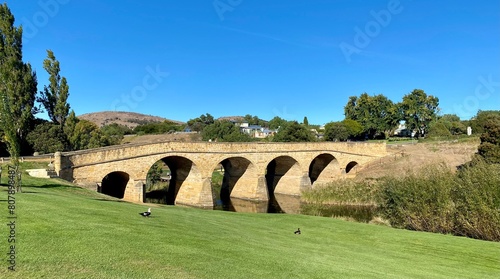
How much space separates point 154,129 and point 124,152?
85094 millimetres

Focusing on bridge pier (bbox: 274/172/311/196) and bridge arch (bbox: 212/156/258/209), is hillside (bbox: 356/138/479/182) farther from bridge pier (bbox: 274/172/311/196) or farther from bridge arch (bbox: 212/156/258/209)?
bridge arch (bbox: 212/156/258/209)

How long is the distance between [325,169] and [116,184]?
2820 cm

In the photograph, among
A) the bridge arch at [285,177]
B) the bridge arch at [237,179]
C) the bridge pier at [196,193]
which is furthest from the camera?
the bridge arch at [285,177]

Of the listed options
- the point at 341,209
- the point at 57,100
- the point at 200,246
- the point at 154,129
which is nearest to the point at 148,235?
the point at 200,246

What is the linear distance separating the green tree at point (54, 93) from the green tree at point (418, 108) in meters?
73.5

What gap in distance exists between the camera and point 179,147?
3147cm

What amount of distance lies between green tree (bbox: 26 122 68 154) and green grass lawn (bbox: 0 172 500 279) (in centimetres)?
2707

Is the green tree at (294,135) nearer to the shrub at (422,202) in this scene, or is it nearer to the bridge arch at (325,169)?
the bridge arch at (325,169)

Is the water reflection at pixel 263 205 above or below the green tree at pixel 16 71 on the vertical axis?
below

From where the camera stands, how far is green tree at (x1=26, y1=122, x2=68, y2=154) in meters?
33.8

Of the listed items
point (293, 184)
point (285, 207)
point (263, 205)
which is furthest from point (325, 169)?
point (263, 205)

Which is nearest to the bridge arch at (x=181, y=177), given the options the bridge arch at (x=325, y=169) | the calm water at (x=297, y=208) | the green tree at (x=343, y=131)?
the calm water at (x=297, y=208)

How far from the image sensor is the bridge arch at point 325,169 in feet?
153

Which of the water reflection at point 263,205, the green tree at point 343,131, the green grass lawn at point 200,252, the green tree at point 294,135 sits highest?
the green tree at point 343,131
